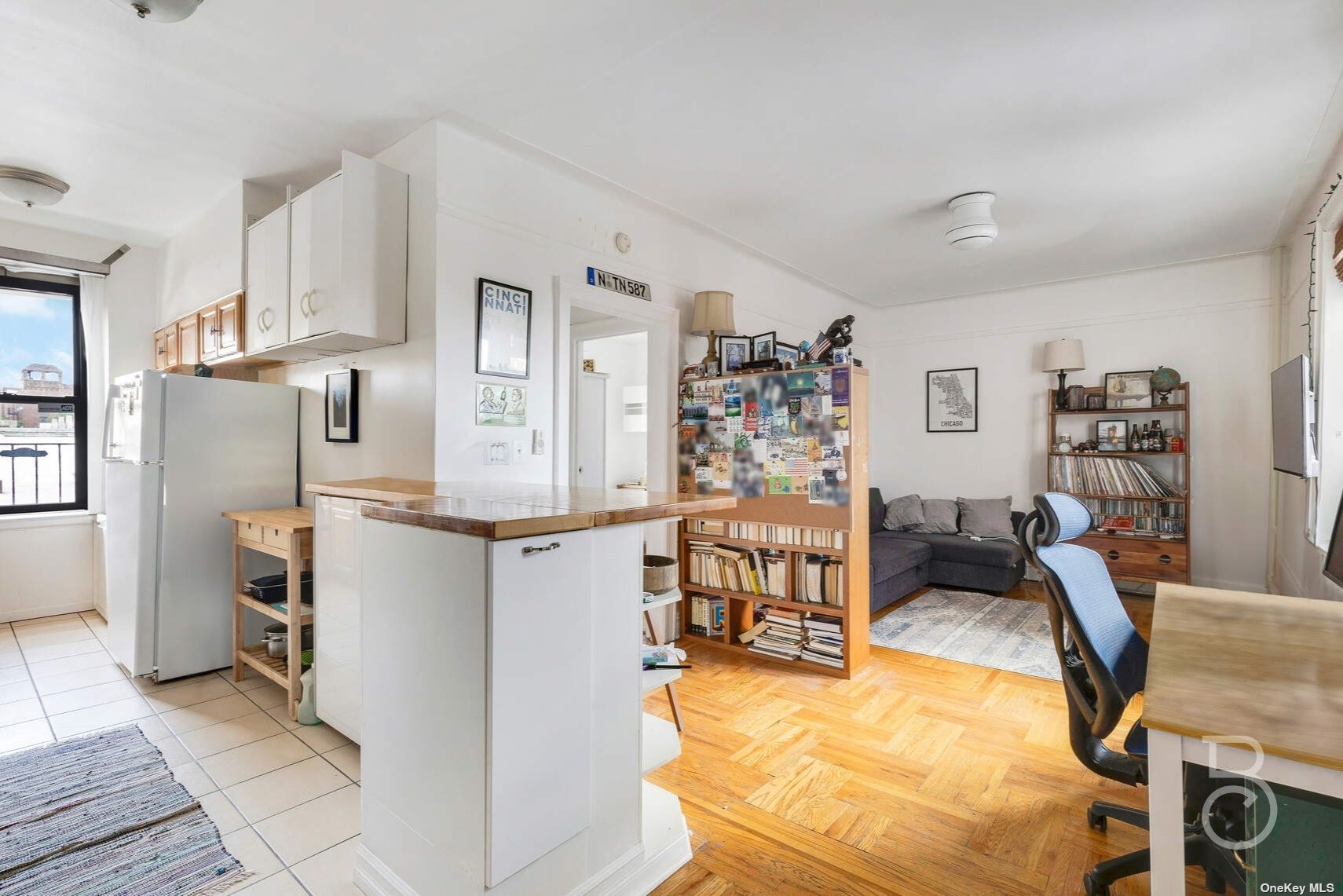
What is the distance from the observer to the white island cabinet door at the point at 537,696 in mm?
1328

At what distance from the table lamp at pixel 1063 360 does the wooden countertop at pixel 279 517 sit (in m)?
5.53

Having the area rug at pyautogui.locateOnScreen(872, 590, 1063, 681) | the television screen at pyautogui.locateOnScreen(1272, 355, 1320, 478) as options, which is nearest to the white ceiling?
the television screen at pyautogui.locateOnScreen(1272, 355, 1320, 478)

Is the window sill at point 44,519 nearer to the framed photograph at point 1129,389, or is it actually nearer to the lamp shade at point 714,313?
the lamp shade at point 714,313

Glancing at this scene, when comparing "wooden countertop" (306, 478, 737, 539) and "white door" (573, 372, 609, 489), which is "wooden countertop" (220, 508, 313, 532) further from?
"white door" (573, 372, 609, 489)

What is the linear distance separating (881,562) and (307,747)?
351cm

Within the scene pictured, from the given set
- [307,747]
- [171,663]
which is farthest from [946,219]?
[171,663]

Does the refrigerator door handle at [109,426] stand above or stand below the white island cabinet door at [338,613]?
above

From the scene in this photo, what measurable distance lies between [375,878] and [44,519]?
4381mm

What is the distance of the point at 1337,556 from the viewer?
1836 millimetres

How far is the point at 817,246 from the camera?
14.1 ft

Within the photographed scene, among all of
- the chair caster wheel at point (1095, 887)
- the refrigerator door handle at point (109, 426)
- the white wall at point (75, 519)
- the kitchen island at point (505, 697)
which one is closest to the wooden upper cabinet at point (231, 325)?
the refrigerator door handle at point (109, 426)

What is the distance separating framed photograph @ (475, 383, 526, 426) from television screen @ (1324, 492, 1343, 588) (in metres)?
2.95

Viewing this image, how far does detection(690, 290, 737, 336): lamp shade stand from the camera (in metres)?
3.82

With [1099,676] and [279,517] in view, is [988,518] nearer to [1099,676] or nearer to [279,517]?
[1099,676]
